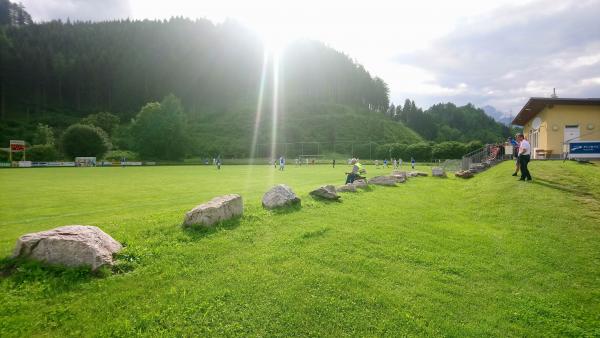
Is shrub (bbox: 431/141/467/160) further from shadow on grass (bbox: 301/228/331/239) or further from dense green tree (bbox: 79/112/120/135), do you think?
dense green tree (bbox: 79/112/120/135)

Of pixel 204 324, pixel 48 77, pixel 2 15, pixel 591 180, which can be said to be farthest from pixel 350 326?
pixel 2 15

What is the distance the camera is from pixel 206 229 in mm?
8547

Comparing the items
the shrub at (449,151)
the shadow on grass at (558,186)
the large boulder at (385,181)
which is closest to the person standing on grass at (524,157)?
the shadow on grass at (558,186)

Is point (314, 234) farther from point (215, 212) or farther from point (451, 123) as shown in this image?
point (451, 123)

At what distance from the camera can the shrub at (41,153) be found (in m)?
66.2

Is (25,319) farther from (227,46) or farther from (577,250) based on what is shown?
(227,46)

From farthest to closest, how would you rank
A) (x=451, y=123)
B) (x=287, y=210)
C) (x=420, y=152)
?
(x=451, y=123) → (x=420, y=152) → (x=287, y=210)

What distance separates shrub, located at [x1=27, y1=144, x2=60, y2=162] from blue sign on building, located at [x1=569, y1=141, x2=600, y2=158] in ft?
290

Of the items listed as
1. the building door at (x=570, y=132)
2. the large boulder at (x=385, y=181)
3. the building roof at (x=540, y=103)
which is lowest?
the large boulder at (x=385, y=181)

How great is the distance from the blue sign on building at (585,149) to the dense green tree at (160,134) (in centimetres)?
8130

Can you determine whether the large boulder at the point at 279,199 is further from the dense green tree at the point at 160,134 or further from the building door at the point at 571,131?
the dense green tree at the point at 160,134

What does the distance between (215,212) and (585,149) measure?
26.7 meters

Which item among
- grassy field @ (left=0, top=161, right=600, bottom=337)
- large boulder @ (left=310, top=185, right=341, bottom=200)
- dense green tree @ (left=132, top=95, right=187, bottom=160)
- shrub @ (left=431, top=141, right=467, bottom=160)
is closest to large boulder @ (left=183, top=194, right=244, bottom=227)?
grassy field @ (left=0, top=161, right=600, bottom=337)

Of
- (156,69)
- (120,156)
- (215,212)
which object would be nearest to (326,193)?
(215,212)
